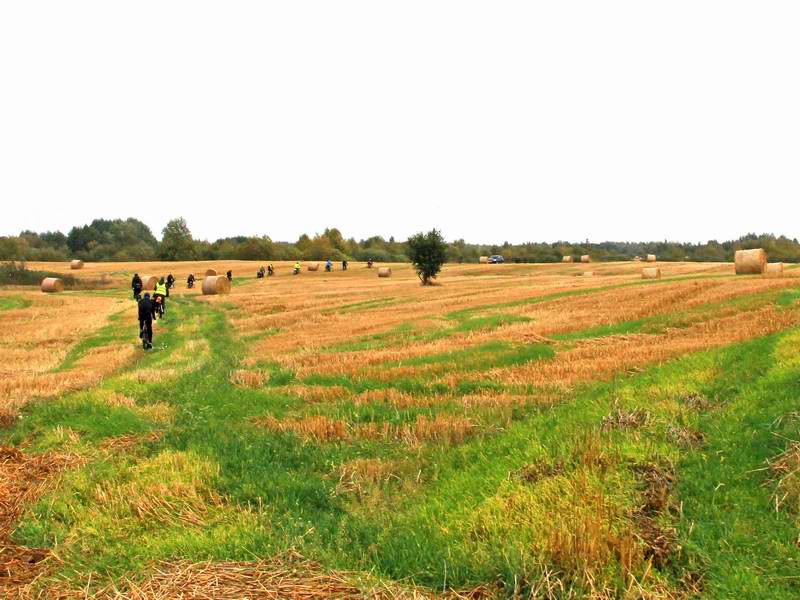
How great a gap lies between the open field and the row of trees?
93.5 meters

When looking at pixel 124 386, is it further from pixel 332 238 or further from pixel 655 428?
pixel 332 238

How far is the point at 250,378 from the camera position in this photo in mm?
13203

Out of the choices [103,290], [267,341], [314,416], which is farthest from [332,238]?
[314,416]

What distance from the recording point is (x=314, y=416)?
965 centimetres

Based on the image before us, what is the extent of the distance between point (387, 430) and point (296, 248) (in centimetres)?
13149

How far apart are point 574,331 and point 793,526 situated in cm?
1301

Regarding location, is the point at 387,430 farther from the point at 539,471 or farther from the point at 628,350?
the point at 628,350

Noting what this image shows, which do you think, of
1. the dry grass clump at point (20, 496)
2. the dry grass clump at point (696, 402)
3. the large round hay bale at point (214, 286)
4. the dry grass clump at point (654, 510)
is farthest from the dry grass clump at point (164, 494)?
the large round hay bale at point (214, 286)

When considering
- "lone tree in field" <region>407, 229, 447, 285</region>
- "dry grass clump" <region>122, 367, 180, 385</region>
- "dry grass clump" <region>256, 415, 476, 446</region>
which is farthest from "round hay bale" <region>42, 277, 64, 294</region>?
"dry grass clump" <region>256, 415, 476, 446</region>

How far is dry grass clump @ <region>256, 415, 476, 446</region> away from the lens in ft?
26.9

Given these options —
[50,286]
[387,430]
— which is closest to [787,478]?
[387,430]

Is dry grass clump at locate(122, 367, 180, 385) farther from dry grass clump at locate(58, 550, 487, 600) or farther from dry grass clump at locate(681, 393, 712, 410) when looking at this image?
dry grass clump at locate(681, 393, 712, 410)

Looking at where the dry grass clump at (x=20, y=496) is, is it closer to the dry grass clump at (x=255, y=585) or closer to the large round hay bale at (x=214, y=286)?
the dry grass clump at (x=255, y=585)

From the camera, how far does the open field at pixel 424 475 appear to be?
15.0 ft
